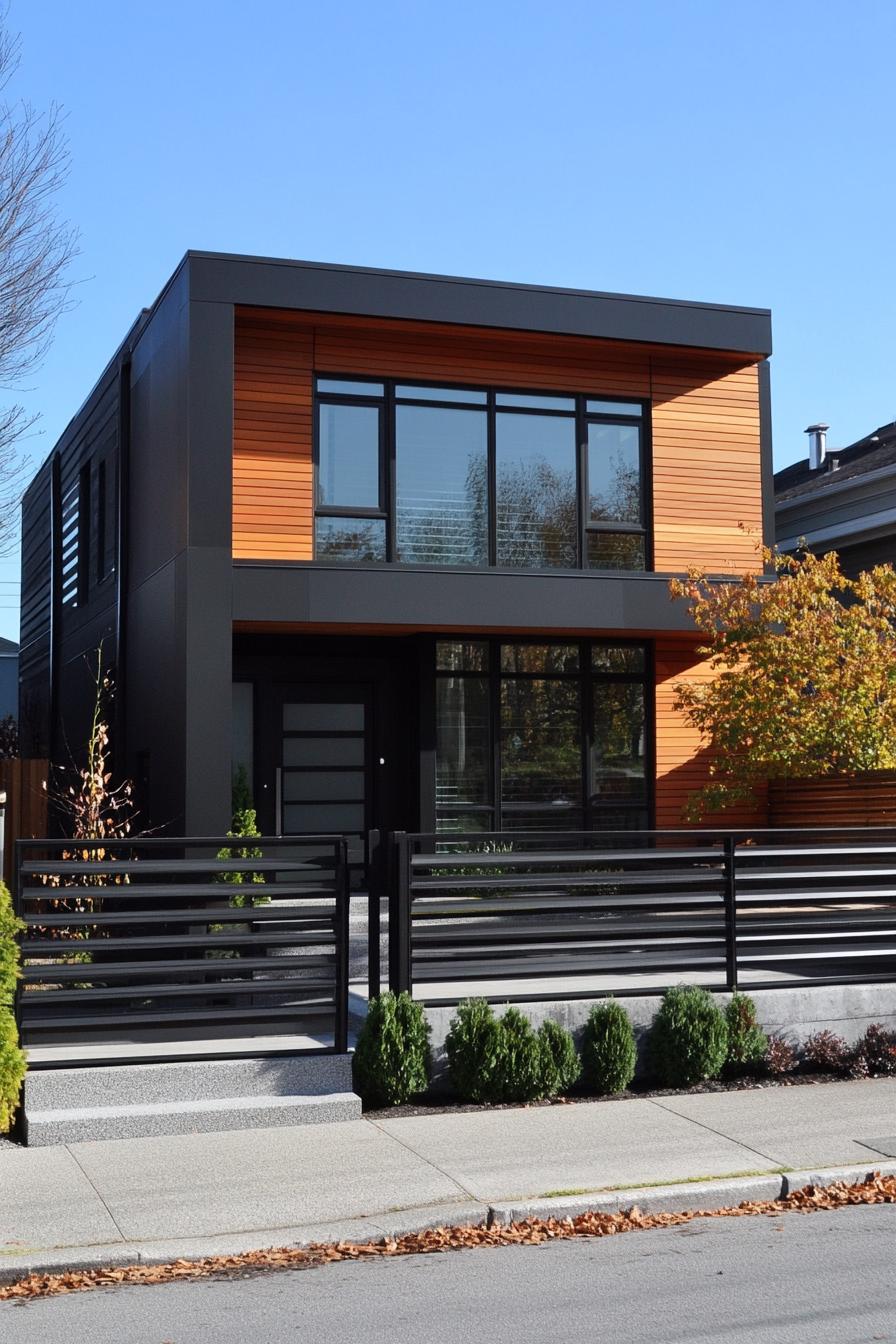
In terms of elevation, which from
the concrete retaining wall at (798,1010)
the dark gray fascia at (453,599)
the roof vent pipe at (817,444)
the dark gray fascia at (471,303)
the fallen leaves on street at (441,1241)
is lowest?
the fallen leaves on street at (441,1241)

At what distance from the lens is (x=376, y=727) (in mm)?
16703

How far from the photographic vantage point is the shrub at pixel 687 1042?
9.29 metres

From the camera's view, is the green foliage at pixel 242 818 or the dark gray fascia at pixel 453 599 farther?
the dark gray fascia at pixel 453 599

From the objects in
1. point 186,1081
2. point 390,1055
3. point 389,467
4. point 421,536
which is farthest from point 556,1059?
point 389,467

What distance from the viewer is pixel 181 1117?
8.15m

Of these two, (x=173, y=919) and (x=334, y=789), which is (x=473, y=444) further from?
(x=173, y=919)

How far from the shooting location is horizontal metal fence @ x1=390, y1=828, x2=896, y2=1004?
9289 mm

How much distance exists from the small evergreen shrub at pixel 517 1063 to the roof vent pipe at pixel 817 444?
2100cm

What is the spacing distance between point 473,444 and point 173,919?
8.88 m

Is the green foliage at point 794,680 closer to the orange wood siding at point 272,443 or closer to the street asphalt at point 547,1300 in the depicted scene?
the orange wood siding at point 272,443

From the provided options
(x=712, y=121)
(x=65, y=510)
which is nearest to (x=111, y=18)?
(x=712, y=121)

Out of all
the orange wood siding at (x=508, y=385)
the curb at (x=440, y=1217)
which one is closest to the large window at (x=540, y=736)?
the orange wood siding at (x=508, y=385)

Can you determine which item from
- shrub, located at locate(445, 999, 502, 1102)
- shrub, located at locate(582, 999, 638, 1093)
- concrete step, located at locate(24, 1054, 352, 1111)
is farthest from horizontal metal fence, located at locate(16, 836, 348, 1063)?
shrub, located at locate(582, 999, 638, 1093)

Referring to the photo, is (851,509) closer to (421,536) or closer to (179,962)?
(421,536)
